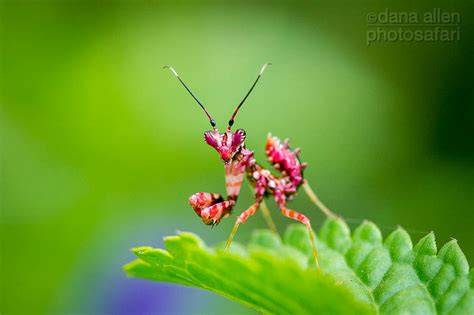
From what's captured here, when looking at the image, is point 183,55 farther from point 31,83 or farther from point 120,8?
point 31,83

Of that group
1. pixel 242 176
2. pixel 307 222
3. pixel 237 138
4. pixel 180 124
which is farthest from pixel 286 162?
pixel 180 124

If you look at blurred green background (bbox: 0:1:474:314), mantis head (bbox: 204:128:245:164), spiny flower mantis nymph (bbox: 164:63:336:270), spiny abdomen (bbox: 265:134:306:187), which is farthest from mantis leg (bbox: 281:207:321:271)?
blurred green background (bbox: 0:1:474:314)

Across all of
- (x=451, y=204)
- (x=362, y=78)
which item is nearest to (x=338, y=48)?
(x=362, y=78)

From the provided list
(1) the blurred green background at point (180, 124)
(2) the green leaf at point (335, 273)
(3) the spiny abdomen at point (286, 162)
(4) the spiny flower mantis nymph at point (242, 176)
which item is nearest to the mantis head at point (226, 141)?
(4) the spiny flower mantis nymph at point (242, 176)

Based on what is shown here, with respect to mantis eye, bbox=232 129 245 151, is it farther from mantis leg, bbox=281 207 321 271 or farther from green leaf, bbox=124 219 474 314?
green leaf, bbox=124 219 474 314

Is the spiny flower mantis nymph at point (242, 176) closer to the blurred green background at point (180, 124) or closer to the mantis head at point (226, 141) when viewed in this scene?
the mantis head at point (226, 141)
